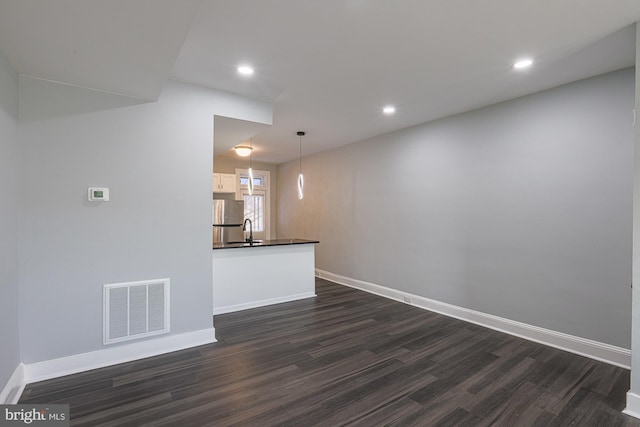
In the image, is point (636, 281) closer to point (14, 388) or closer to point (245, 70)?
point (245, 70)

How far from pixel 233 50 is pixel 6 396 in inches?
117

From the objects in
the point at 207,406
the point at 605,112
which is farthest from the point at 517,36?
the point at 207,406

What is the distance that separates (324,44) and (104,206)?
7.76ft

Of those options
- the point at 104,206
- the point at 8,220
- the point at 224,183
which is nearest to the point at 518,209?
the point at 104,206

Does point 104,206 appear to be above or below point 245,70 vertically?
below

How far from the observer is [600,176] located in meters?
2.82

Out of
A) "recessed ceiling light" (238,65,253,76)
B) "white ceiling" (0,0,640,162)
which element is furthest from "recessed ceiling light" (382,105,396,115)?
"recessed ceiling light" (238,65,253,76)

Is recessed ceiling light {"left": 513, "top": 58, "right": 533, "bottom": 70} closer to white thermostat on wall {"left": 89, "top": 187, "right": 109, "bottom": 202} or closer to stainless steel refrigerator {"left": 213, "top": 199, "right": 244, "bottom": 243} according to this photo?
white thermostat on wall {"left": 89, "top": 187, "right": 109, "bottom": 202}

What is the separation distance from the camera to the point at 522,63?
8.70 ft

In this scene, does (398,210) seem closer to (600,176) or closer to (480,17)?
(600,176)

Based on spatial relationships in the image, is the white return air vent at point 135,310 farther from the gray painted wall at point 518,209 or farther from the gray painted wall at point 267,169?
the gray painted wall at point 267,169

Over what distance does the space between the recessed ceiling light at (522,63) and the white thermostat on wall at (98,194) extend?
384 centimetres

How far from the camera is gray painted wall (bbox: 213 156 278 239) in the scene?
7.09 m

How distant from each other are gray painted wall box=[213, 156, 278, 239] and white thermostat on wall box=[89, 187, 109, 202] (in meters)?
4.44
